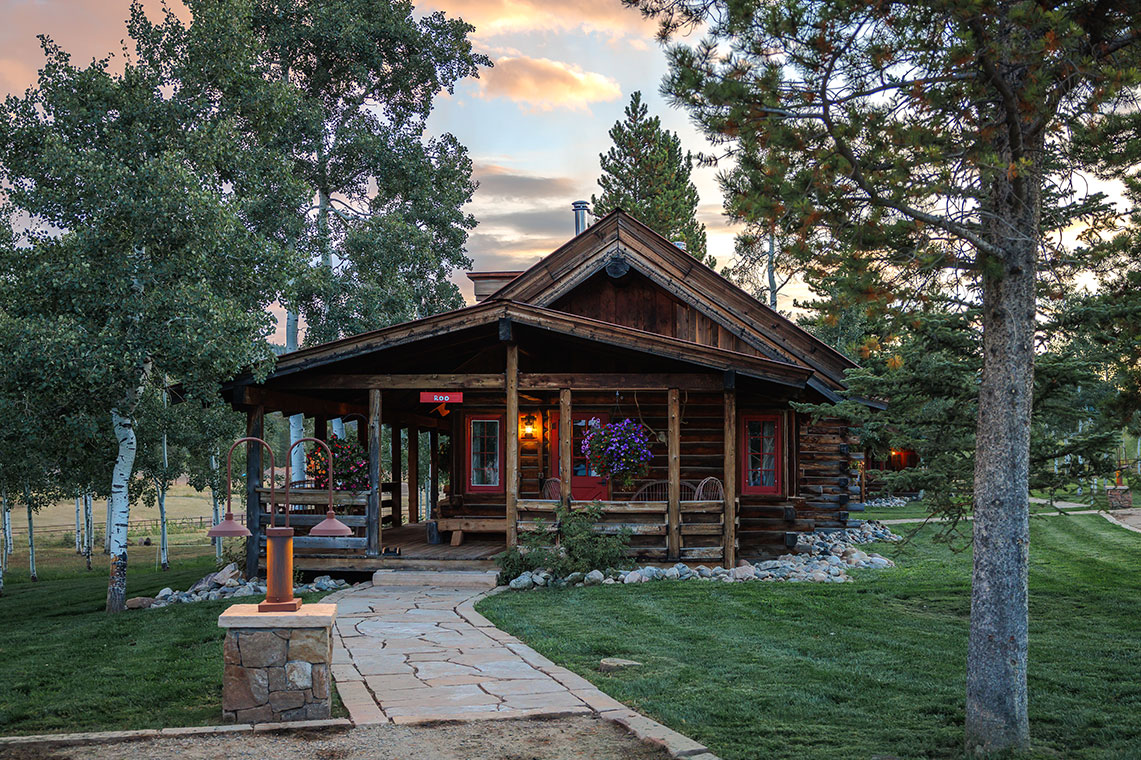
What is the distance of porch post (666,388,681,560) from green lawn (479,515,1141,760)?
4.86 ft

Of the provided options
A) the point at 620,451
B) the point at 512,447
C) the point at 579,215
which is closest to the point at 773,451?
→ the point at 620,451

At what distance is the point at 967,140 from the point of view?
6.38 m

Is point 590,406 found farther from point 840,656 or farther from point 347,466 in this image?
point 840,656

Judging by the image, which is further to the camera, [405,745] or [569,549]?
[569,549]

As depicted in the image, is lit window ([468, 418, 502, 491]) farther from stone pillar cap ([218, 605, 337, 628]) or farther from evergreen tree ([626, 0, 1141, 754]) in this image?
evergreen tree ([626, 0, 1141, 754])

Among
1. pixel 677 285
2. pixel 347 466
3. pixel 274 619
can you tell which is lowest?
pixel 274 619

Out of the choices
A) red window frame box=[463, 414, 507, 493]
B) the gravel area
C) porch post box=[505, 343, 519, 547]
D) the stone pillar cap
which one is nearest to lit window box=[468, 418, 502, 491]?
red window frame box=[463, 414, 507, 493]

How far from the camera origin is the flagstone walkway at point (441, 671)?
23.4ft

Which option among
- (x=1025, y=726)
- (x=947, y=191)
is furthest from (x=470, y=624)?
(x=947, y=191)

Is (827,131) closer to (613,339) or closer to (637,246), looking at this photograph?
(613,339)

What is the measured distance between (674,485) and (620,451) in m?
1.40

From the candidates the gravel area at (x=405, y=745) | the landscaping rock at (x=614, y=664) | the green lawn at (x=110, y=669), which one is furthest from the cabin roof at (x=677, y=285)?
the gravel area at (x=405, y=745)

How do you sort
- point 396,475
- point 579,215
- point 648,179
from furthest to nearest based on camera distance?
1. point 648,179
2. point 579,215
3. point 396,475

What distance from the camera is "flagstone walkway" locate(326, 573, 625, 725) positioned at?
712 cm
